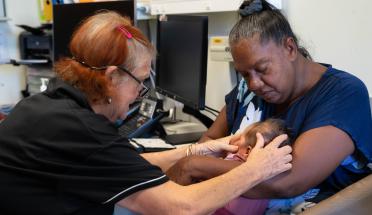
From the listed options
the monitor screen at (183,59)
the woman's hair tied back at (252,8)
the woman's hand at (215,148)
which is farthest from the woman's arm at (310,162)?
the monitor screen at (183,59)

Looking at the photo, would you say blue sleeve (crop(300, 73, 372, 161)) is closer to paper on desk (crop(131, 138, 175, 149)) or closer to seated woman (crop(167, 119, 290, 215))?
seated woman (crop(167, 119, 290, 215))

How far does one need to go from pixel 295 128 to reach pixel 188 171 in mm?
365

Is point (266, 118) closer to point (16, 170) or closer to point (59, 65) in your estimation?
point (59, 65)

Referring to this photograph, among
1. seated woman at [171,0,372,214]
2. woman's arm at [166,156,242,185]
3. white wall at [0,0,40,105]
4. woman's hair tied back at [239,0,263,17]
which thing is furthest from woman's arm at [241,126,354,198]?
white wall at [0,0,40,105]

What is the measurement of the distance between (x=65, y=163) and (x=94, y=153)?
75 millimetres

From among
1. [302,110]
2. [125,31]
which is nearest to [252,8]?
[302,110]

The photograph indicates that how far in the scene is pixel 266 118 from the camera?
150cm

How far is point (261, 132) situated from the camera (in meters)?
1.32

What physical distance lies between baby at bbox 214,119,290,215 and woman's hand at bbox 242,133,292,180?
0.09m

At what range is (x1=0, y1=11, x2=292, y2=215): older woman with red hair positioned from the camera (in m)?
1.02

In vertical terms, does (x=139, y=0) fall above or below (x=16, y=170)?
above

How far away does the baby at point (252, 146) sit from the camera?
1.31 m

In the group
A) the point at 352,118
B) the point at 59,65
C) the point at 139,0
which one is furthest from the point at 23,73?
the point at 352,118

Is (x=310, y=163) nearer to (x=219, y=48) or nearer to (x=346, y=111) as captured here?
(x=346, y=111)
